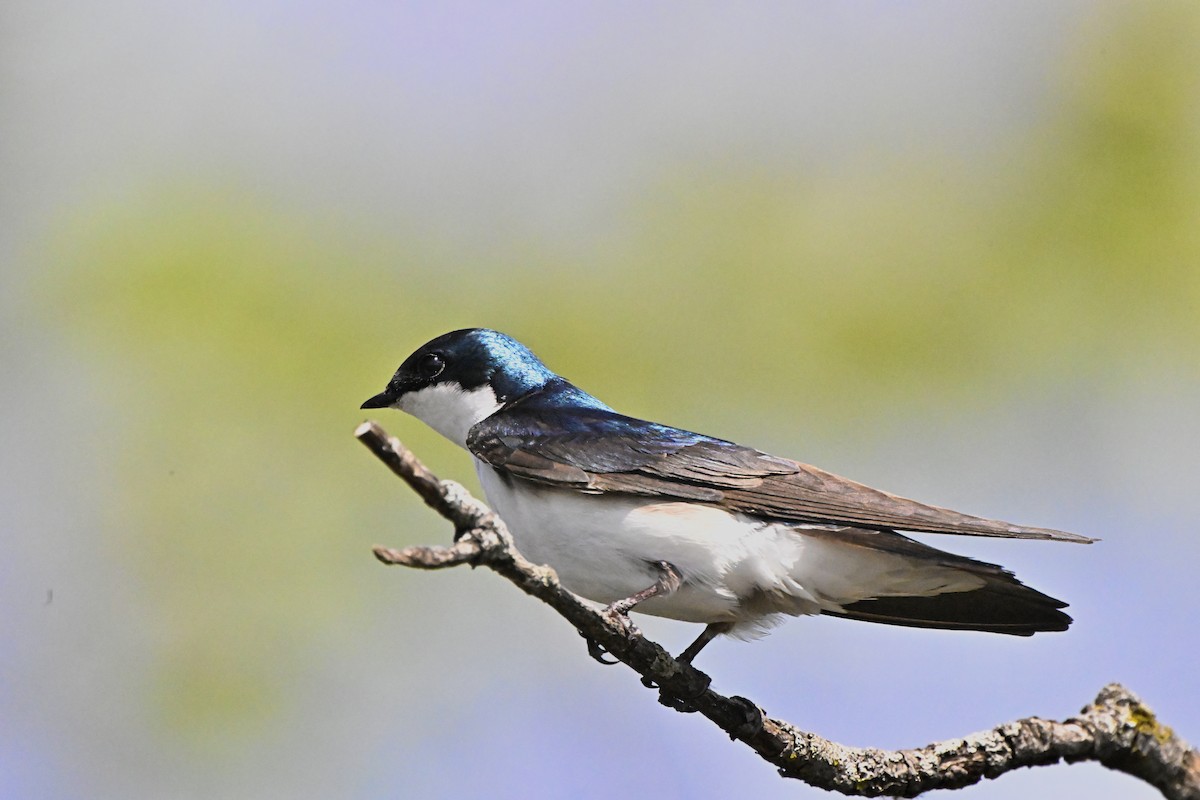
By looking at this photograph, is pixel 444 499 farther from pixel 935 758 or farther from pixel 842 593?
pixel 842 593

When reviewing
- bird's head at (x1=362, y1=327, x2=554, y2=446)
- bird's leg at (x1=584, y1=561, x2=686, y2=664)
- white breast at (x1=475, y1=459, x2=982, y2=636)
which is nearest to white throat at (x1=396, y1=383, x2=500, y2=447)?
bird's head at (x1=362, y1=327, x2=554, y2=446)

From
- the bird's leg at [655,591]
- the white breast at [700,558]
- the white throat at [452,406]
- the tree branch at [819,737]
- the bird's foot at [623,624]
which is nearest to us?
the tree branch at [819,737]

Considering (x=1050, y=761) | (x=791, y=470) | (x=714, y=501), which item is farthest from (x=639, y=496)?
(x=1050, y=761)

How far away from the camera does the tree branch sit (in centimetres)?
155

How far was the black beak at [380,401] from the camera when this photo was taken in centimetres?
346

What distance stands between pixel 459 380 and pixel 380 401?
24cm

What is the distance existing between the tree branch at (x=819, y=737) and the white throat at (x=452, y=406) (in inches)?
46.2

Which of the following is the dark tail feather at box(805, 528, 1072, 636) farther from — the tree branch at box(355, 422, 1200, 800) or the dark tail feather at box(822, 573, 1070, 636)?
the tree branch at box(355, 422, 1200, 800)

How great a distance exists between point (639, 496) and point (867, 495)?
50 cm

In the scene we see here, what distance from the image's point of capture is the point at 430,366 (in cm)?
345

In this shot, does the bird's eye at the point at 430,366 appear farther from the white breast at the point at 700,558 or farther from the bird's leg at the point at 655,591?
the bird's leg at the point at 655,591

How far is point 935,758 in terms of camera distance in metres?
2.09

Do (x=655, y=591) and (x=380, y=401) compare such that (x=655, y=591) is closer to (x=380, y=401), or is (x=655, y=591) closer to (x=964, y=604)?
(x=964, y=604)

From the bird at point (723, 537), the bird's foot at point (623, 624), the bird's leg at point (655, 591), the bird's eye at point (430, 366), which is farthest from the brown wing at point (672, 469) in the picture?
the bird's foot at point (623, 624)
